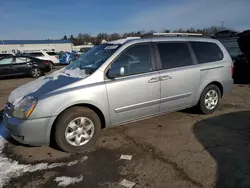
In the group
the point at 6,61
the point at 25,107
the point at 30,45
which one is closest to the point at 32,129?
the point at 25,107

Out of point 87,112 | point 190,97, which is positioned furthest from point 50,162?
point 190,97

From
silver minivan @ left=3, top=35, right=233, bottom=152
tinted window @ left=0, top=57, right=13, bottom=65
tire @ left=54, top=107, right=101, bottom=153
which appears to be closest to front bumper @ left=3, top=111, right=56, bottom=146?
silver minivan @ left=3, top=35, right=233, bottom=152

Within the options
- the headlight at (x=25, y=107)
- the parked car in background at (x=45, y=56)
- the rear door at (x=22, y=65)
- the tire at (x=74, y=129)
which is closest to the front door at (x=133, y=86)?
the tire at (x=74, y=129)

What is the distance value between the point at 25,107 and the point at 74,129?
2.60ft

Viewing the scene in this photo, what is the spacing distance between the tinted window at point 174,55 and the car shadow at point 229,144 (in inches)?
51.5

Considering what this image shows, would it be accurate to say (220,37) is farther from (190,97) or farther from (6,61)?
(6,61)

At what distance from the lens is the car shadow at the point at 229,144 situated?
2.84m

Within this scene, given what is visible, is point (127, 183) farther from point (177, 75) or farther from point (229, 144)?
point (177, 75)

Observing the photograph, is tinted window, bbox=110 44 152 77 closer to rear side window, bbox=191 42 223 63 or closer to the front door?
the front door

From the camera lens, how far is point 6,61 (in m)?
13.1

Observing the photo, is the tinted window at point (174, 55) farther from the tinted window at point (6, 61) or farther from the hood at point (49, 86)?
the tinted window at point (6, 61)

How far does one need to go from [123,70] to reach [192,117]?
220cm

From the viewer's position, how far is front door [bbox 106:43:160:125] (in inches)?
150

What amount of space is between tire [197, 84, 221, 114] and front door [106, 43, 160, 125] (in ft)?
4.28
